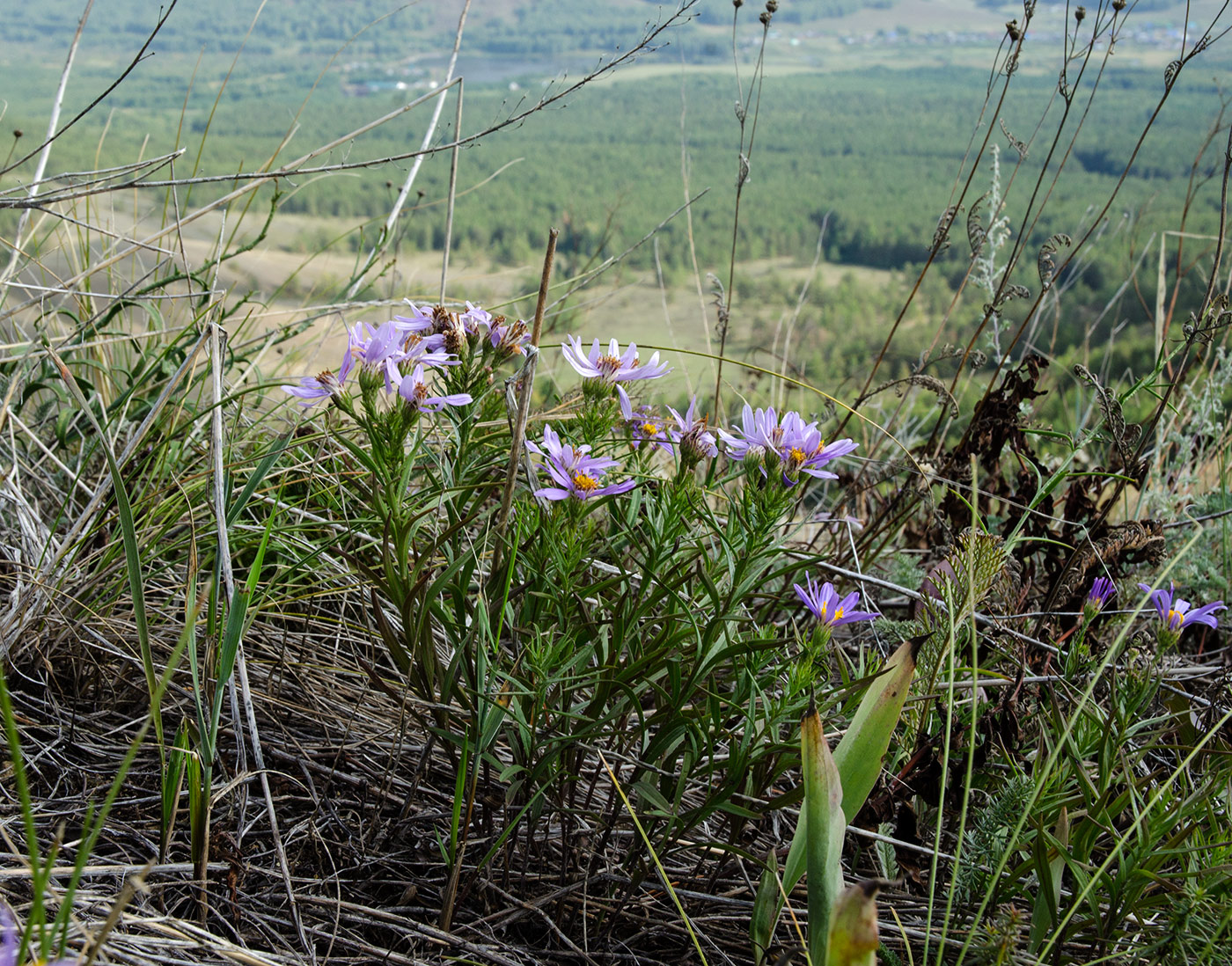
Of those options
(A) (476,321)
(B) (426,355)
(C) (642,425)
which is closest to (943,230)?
(C) (642,425)

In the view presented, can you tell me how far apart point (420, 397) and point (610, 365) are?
0.93 feet

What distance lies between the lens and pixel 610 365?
3.85 ft

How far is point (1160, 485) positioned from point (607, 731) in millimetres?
1955

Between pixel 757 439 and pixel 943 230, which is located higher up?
pixel 943 230

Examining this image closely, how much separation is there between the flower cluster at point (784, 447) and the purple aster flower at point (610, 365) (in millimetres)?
147

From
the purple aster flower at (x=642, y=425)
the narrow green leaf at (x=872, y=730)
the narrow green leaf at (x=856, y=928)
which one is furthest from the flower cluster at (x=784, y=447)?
the narrow green leaf at (x=856, y=928)

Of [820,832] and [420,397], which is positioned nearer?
[820,832]

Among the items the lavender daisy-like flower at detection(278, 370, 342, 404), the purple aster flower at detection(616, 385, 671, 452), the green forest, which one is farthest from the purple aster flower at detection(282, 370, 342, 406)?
the green forest

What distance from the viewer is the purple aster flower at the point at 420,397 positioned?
981 mm

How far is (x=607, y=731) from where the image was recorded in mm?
1151

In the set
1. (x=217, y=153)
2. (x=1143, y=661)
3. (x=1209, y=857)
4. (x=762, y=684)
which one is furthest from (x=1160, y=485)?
(x=217, y=153)

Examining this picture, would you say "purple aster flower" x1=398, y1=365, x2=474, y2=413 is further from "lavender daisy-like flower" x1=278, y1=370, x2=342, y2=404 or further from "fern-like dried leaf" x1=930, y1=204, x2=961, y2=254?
"fern-like dried leaf" x1=930, y1=204, x2=961, y2=254

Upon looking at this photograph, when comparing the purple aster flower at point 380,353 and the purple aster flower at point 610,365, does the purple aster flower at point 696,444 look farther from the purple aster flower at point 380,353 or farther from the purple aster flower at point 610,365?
the purple aster flower at point 380,353

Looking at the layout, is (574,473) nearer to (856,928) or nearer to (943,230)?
(856,928)
